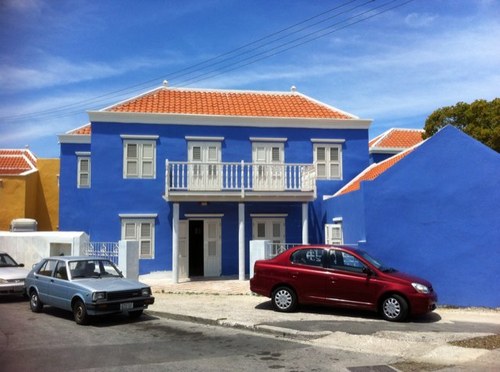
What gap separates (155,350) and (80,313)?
10.2ft

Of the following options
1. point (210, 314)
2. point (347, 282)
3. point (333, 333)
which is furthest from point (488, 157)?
point (210, 314)

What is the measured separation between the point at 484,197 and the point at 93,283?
10408mm

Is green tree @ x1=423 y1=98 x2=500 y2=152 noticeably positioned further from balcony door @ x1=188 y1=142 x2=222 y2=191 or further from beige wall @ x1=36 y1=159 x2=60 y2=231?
beige wall @ x1=36 y1=159 x2=60 y2=231

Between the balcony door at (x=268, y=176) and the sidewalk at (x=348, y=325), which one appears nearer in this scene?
the sidewalk at (x=348, y=325)

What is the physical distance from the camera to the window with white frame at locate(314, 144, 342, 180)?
20625 mm

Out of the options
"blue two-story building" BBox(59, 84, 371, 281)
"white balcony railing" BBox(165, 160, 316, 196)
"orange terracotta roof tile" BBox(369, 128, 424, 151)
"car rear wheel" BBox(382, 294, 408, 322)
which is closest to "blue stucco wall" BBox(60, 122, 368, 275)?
"blue two-story building" BBox(59, 84, 371, 281)

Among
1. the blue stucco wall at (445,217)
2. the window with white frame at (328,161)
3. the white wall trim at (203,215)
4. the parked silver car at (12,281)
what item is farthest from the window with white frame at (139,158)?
the blue stucco wall at (445,217)

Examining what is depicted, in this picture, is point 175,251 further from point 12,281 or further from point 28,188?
point 28,188

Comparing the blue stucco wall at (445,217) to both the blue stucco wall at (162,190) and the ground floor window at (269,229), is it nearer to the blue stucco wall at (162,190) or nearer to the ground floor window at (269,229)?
the blue stucco wall at (162,190)

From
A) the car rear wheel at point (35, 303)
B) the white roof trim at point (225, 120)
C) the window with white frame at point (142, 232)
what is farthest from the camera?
the white roof trim at point (225, 120)

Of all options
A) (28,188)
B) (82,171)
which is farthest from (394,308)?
(28,188)

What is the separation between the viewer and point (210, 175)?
18172mm

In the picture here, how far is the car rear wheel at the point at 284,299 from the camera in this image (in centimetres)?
1162

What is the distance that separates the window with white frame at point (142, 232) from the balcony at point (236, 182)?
2072 millimetres
